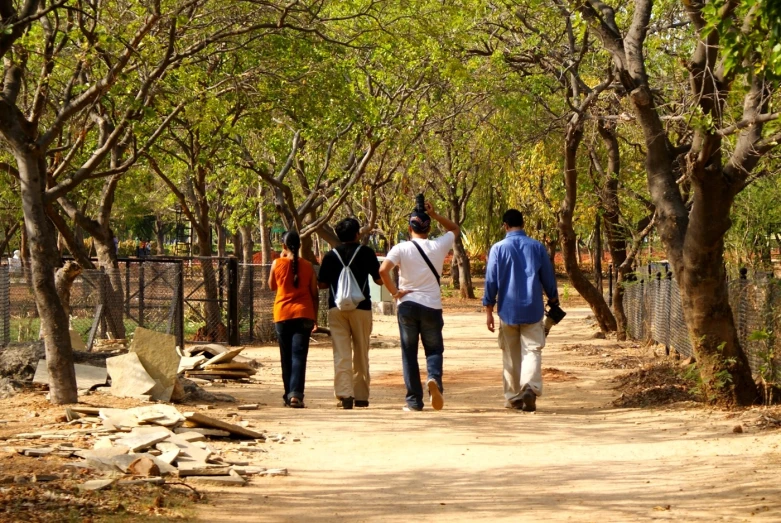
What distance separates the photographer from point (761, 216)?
1798cm

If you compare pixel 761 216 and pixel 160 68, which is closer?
pixel 160 68

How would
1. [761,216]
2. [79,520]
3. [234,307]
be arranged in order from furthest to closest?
[234,307]
[761,216]
[79,520]

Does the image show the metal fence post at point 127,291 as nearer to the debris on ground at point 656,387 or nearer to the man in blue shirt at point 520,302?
the debris on ground at point 656,387

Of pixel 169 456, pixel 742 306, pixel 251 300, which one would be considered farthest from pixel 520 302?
pixel 251 300

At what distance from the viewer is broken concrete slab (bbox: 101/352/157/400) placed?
1122cm

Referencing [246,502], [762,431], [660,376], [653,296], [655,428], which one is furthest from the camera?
[653,296]

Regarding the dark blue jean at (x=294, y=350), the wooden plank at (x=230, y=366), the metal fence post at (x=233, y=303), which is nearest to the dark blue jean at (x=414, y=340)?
the dark blue jean at (x=294, y=350)

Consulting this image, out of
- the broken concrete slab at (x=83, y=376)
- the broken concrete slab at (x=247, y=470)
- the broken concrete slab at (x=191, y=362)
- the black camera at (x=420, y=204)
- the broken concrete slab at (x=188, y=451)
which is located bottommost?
the broken concrete slab at (x=247, y=470)

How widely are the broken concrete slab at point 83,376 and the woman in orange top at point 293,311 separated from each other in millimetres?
1884

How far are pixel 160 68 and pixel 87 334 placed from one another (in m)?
8.41

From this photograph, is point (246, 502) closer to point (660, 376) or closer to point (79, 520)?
point (79, 520)

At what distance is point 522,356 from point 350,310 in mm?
1783

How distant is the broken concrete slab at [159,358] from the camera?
1138 cm

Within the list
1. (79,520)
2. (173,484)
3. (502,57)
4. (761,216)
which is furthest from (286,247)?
(761,216)
